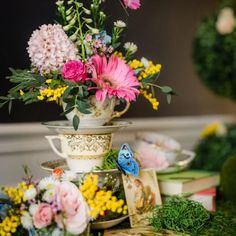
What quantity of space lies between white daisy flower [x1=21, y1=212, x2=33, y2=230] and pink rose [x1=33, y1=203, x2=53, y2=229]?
0.07 feet

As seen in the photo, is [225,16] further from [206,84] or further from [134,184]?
[134,184]

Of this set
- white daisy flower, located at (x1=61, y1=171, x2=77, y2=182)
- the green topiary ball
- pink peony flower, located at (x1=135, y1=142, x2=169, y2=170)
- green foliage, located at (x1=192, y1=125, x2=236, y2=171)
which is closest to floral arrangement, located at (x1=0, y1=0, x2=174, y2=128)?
white daisy flower, located at (x1=61, y1=171, x2=77, y2=182)

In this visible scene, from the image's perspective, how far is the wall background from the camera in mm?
1536

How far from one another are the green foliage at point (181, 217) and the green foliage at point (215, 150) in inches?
31.7

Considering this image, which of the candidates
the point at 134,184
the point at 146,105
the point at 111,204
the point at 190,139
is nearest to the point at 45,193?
the point at 111,204

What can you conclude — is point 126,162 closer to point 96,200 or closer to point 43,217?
point 96,200

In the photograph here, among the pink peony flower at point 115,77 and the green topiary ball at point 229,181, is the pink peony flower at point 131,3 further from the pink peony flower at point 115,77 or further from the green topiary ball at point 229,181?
the green topiary ball at point 229,181

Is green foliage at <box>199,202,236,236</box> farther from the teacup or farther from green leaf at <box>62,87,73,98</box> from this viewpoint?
green leaf at <box>62,87,73,98</box>

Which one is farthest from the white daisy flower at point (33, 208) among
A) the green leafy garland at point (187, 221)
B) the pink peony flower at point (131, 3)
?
the pink peony flower at point (131, 3)

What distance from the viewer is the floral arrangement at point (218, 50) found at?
1973 mm

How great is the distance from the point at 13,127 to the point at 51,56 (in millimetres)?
576

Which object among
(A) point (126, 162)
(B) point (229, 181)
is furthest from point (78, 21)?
(B) point (229, 181)

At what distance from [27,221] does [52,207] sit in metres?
0.07

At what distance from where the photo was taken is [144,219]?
122 cm
